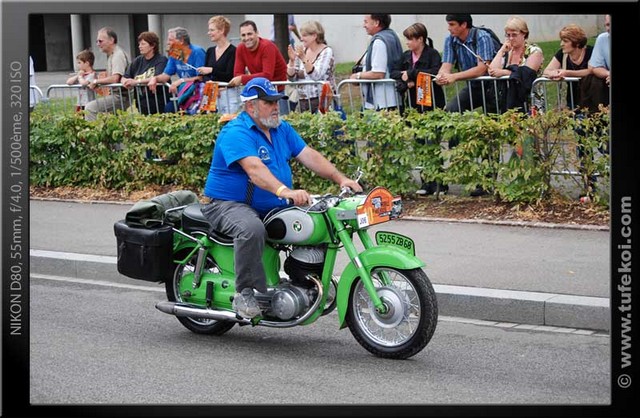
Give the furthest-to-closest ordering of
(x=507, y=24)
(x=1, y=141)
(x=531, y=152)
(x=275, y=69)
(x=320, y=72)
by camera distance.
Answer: (x=531, y=152), (x=320, y=72), (x=275, y=69), (x=507, y=24), (x=1, y=141)

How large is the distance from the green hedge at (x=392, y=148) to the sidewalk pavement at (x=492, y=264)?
0.40 metres

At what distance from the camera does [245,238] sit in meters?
5.54

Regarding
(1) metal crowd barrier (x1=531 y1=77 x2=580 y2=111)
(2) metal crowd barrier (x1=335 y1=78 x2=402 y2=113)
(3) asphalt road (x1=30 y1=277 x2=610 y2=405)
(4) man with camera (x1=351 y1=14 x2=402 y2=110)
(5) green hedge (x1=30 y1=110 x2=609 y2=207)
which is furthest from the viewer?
(2) metal crowd barrier (x1=335 y1=78 x2=402 y2=113)

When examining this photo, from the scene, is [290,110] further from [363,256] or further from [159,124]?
[363,256]

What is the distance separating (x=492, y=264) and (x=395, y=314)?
1.81 meters

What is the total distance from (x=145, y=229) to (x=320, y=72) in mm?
2052

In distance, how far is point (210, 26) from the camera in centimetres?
401

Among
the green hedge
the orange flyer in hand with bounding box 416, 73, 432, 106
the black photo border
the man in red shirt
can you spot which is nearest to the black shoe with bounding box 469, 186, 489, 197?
the green hedge

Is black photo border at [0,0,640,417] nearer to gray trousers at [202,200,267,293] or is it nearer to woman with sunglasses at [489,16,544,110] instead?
woman with sunglasses at [489,16,544,110]

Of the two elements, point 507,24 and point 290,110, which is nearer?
point 507,24

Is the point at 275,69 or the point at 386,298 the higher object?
the point at 275,69

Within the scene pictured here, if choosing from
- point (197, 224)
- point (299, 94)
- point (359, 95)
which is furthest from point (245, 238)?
point (359, 95)

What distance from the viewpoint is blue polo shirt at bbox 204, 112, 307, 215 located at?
18.4 ft

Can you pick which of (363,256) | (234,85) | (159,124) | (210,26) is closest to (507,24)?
(210,26)
